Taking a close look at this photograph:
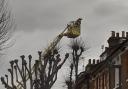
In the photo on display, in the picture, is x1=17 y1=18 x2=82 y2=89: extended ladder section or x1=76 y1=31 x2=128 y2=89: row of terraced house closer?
x1=76 y1=31 x2=128 y2=89: row of terraced house

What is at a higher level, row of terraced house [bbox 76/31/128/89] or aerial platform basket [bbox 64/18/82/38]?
aerial platform basket [bbox 64/18/82/38]

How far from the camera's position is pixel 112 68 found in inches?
2242

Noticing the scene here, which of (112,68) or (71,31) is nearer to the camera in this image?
(112,68)

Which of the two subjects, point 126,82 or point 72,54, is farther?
point 72,54

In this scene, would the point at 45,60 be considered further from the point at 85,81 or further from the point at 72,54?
the point at 85,81

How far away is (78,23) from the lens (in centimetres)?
7119

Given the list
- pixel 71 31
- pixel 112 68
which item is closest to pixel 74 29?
pixel 71 31

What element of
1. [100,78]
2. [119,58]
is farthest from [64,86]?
[119,58]

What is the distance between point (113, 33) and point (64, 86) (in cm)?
1098

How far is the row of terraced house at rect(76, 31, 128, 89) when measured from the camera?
173 feet

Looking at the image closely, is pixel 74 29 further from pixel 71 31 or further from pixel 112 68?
pixel 112 68

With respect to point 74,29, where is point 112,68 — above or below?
below

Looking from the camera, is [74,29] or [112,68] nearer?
[112,68]

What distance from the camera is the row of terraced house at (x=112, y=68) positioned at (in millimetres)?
52631
